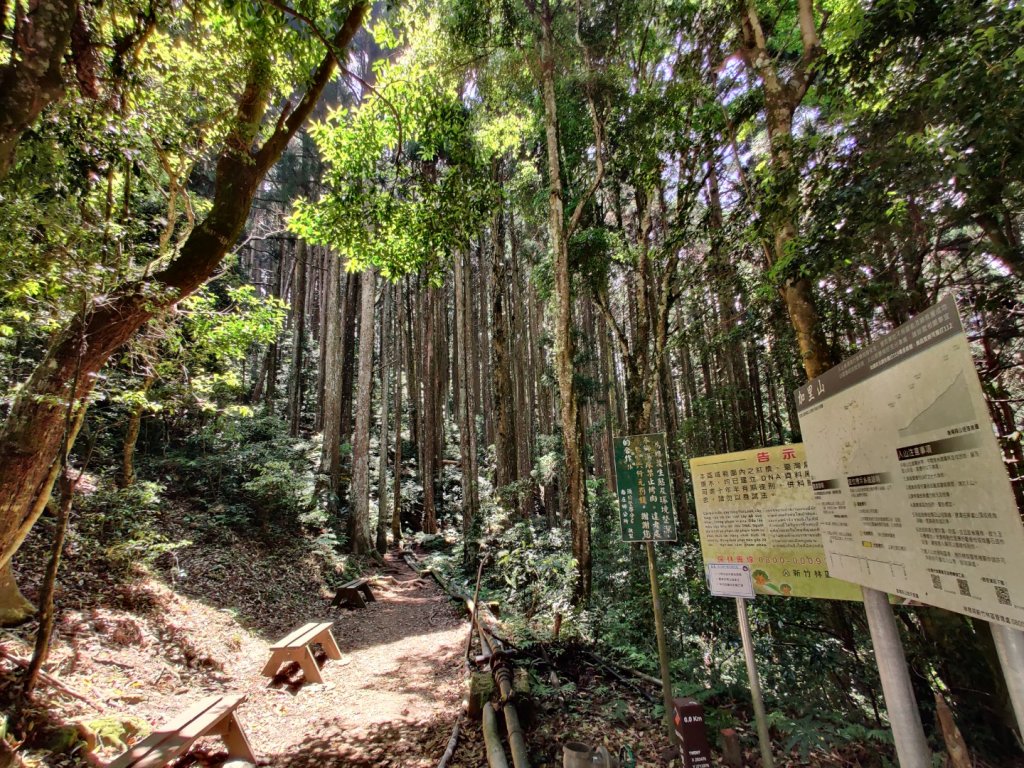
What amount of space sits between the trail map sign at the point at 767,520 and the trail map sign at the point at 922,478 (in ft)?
1.18

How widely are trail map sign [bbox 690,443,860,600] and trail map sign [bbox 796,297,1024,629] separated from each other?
1.18 feet

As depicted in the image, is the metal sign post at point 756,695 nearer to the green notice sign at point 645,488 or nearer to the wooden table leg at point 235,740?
the green notice sign at point 645,488

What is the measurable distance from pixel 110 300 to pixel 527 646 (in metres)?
4.67

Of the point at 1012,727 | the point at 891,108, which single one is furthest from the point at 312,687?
the point at 891,108

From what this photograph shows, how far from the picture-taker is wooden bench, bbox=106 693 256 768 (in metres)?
2.40

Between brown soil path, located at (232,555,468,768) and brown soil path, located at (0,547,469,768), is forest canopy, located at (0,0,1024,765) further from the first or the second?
brown soil path, located at (232,555,468,768)

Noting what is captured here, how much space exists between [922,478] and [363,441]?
10706 mm

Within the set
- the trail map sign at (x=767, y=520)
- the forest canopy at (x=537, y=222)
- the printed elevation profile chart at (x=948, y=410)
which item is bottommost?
the trail map sign at (x=767, y=520)

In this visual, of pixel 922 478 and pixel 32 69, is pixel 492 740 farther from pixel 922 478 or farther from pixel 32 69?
pixel 32 69

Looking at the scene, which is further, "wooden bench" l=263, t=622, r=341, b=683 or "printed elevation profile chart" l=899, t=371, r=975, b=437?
"wooden bench" l=263, t=622, r=341, b=683

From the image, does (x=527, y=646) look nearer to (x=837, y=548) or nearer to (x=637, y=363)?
(x=837, y=548)

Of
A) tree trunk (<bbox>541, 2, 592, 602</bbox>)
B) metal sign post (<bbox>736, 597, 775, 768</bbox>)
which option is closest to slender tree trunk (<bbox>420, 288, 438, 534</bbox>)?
tree trunk (<bbox>541, 2, 592, 602</bbox>)

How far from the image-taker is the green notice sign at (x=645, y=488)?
3279 millimetres

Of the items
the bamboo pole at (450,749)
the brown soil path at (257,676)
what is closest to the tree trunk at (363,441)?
the brown soil path at (257,676)
